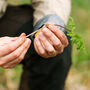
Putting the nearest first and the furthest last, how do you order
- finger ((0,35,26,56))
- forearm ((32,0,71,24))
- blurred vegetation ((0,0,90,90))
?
finger ((0,35,26,56))
forearm ((32,0,71,24))
blurred vegetation ((0,0,90,90))

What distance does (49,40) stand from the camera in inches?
40.9

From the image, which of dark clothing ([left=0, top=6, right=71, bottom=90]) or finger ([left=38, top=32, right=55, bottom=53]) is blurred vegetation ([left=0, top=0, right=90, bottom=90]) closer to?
dark clothing ([left=0, top=6, right=71, bottom=90])

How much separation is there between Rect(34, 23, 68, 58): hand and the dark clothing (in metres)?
0.38

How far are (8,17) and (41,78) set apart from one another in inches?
22.6

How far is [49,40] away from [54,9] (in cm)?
45

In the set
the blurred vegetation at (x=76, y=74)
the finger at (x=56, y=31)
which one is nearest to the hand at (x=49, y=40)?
the finger at (x=56, y=31)

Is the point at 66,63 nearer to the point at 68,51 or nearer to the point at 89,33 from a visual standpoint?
the point at 68,51

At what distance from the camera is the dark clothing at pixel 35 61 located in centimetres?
150

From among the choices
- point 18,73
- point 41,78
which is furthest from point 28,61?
point 18,73

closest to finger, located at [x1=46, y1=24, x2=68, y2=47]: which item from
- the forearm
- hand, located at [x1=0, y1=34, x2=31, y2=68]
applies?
hand, located at [x1=0, y1=34, x2=31, y2=68]

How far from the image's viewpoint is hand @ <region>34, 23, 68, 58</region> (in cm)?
102

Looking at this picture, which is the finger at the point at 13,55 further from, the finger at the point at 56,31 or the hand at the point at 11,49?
the finger at the point at 56,31

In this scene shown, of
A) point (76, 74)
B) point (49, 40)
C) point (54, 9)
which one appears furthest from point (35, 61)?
point (76, 74)

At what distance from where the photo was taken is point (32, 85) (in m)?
1.77
